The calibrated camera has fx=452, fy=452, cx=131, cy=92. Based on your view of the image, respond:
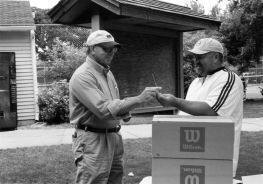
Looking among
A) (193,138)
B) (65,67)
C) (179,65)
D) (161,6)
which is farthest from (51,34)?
(193,138)

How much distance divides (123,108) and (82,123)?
1.32 feet

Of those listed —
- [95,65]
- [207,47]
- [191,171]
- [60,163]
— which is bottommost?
[60,163]

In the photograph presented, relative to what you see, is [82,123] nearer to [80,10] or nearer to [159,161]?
[159,161]

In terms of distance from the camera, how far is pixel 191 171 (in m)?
2.68

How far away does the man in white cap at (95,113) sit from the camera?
11.2ft

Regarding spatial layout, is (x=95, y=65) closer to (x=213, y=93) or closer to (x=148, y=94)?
(x=148, y=94)

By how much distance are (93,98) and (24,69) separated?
11117mm

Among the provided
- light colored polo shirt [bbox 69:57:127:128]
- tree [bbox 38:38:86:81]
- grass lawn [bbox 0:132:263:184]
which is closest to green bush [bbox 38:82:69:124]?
grass lawn [bbox 0:132:263:184]

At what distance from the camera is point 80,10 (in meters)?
6.21

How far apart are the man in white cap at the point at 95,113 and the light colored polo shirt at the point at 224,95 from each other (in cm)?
59

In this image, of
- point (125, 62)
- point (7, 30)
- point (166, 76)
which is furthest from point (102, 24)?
point (7, 30)

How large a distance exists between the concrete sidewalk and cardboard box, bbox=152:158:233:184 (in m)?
6.89

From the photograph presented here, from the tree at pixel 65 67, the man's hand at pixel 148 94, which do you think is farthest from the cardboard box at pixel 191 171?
the tree at pixel 65 67

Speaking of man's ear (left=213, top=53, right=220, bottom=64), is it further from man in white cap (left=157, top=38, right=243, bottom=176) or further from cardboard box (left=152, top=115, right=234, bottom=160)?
cardboard box (left=152, top=115, right=234, bottom=160)
